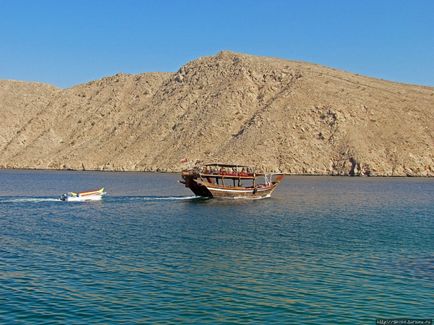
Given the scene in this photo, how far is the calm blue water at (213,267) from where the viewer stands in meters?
21.8

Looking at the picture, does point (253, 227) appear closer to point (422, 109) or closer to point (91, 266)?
point (91, 266)

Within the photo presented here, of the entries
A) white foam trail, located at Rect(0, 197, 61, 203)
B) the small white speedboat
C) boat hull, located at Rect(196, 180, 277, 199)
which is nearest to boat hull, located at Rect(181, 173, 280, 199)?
boat hull, located at Rect(196, 180, 277, 199)

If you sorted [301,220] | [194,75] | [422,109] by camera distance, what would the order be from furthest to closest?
[194,75], [422,109], [301,220]

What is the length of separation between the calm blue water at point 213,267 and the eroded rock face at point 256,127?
8859 centimetres

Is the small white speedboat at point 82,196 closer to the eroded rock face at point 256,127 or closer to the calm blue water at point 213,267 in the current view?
the calm blue water at point 213,267

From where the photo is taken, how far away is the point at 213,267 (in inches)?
1166

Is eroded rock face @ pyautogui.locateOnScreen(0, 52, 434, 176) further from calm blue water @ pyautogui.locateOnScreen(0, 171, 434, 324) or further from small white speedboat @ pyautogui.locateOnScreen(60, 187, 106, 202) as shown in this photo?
calm blue water @ pyautogui.locateOnScreen(0, 171, 434, 324)

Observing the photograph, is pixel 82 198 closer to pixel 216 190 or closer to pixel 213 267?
pixel 216 190

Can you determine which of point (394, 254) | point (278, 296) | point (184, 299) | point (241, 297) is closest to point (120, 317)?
point (184, 299)

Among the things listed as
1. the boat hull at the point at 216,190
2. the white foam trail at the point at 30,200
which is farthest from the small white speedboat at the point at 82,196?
the boat hull at the point at 216,190

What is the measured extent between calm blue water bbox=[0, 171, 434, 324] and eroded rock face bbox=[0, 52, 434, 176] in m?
88.6

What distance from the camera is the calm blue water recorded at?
21.8 metres

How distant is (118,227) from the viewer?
45.3 meters

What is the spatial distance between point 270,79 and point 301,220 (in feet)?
426
